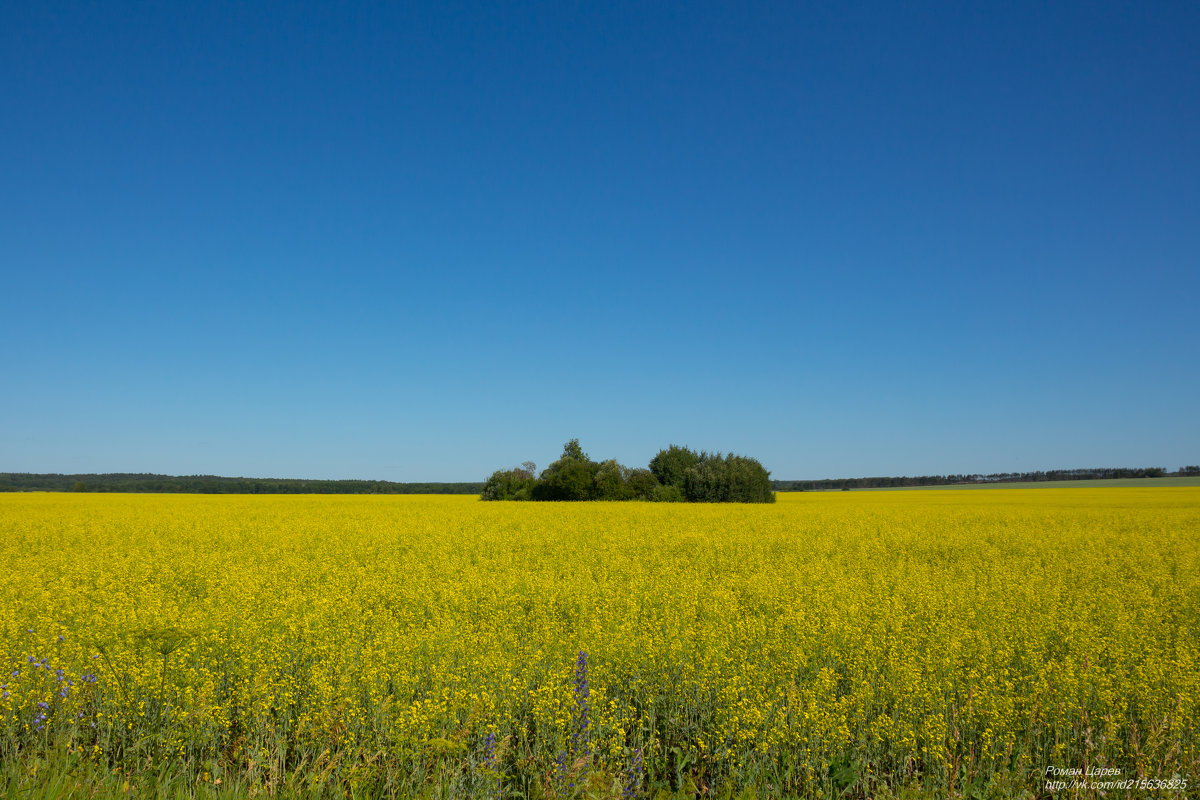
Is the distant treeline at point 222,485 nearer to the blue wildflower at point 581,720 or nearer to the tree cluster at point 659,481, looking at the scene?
the tree cluster at point 659,481

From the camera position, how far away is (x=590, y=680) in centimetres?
559

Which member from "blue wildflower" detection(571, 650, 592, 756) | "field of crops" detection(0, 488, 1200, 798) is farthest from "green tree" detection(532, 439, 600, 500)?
"blue wildflower" detection(571, 650, 592, 756)

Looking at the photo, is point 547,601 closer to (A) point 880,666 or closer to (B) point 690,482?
(A) point 880,666

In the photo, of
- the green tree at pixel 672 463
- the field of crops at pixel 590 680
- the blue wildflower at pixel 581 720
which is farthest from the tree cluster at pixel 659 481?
the blue wildflower at pixel 581 720

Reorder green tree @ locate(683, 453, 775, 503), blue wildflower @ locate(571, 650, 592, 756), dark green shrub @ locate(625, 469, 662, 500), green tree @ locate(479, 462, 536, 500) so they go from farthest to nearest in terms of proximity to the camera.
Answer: green tree @ locate(479, 462, 536, 500), dark green shrub @ locate(625, 469, 662, 500), green tree @ locate(683, 453, 775, 503), blue wildflower @ locate(571, 650, 592, 756)

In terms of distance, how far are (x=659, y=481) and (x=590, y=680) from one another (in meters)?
45.7

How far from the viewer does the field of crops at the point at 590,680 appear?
442 centimetres

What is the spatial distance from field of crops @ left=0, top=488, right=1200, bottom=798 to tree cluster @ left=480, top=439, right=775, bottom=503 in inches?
1374

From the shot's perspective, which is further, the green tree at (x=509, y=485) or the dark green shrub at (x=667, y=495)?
the green tree at (x=509, y=485)

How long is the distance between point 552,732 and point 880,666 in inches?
136

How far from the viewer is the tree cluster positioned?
46469 millimetres

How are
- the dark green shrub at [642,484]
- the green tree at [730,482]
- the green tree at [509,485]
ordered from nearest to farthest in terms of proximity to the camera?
the green tree at [730,482] → the dark green shrub at [642,484] → the green tree at [509,485]

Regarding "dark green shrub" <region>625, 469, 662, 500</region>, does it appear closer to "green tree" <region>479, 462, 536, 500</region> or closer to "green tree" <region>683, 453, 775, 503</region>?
"green tree" <region>683, 453, 775, 503</region>

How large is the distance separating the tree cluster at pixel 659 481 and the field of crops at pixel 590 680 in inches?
1374
